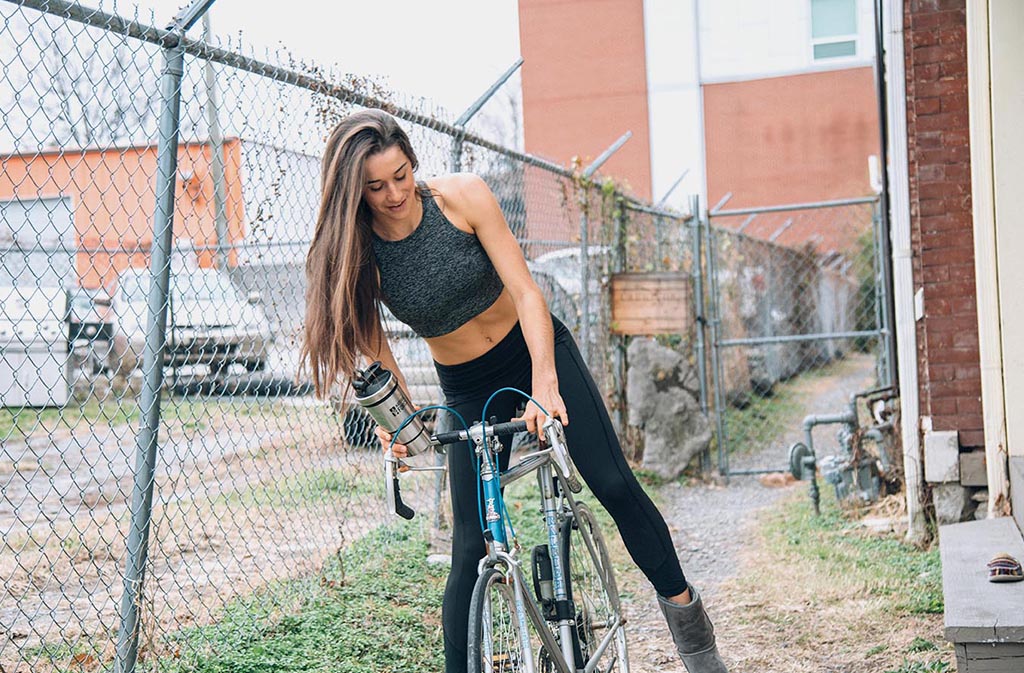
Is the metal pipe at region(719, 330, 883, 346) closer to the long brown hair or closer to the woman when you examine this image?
the woman

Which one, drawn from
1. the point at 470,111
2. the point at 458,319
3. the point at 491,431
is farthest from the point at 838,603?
the point at 470,111

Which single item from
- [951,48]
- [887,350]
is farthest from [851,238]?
[951,48]

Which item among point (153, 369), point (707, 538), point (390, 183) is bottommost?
point (707, 538)

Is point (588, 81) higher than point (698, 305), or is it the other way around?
point (588, 81)

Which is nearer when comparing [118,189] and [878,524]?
[118,189]

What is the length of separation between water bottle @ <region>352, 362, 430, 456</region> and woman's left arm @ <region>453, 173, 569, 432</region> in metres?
0.30

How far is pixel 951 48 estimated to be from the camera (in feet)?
18.1

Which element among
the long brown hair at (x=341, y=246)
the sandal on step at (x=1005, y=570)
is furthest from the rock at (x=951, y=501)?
the long brown hair at (x=341, y=246)

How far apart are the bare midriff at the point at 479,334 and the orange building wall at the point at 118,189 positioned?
3.24 feet

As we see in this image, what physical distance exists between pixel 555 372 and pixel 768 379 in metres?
11.7

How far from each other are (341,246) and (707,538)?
4541 millimetres

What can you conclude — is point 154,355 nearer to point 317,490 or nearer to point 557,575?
point 557,575

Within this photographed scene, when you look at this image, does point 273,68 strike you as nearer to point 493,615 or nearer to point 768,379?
point 493,615

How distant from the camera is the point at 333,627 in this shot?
4348mm
